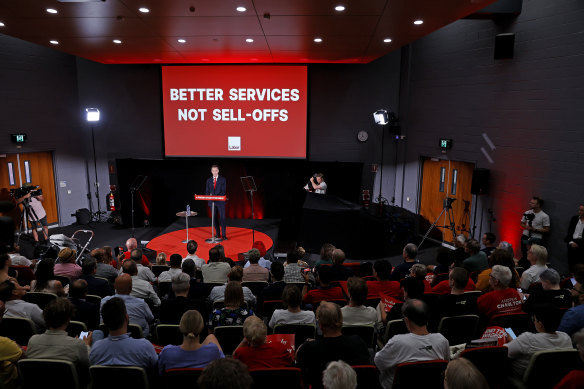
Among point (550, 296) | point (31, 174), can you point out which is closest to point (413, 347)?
point (550, 296)

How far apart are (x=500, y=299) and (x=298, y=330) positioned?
6.59 ft

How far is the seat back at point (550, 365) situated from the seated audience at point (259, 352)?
1.73 m

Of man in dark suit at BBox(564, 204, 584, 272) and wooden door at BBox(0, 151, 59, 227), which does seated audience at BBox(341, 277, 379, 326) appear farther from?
wooden door at BBox(0, 151, 59, 227)

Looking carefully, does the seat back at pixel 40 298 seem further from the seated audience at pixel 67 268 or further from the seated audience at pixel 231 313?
the seated audience at pixel 231 313

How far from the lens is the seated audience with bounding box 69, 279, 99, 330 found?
3879 mm

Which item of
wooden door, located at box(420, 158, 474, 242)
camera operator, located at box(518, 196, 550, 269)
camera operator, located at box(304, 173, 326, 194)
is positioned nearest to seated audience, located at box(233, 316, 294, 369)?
camera operator, located at box(518, 196, 550, 269)

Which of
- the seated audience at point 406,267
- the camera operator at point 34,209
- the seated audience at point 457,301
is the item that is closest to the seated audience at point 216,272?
the seated audience at point 406,267

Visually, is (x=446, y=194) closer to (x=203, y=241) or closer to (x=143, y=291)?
(x=203, y=241)

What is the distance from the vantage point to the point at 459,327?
3703 millimetres

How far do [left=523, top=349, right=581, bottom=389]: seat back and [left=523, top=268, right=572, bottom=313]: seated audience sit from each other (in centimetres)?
110

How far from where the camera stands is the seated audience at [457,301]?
3908 millimetres

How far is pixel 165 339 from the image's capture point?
3588mm

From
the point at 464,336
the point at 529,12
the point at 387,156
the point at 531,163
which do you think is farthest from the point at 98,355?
the point at 387,156

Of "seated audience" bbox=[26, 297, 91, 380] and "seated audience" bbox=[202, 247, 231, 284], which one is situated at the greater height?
"seated audience" bbox=[26, 297, 91, 380]
